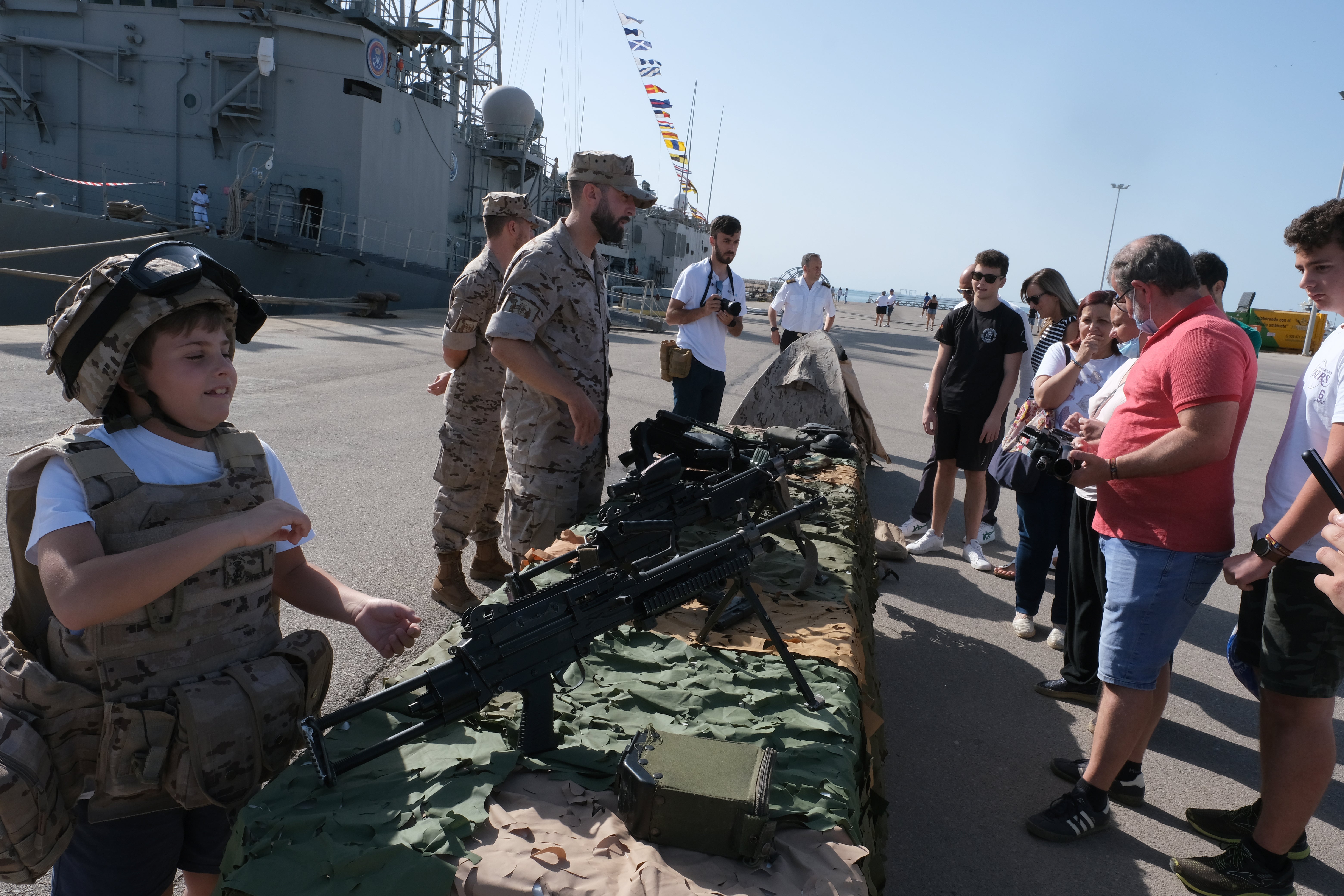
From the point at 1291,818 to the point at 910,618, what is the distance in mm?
2306

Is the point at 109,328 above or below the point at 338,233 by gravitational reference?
below

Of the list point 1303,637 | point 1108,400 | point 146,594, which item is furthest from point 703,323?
point 146,594

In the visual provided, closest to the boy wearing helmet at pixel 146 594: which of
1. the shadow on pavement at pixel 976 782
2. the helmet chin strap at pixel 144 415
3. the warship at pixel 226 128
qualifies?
the helmet chin strap at pixel 144 415

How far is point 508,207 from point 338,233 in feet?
58.6

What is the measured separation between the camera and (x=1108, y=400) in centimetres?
348

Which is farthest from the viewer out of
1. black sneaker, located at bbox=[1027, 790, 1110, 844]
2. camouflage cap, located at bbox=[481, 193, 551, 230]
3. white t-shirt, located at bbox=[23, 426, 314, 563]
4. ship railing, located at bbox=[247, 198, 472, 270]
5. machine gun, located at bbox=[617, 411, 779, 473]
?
ship railing, located at bbox=[247, 198, 472, 270]

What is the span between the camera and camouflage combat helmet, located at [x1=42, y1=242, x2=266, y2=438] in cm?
155

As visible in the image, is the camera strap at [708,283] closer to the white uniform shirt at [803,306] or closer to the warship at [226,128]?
the white uniform shirt at [803,306]

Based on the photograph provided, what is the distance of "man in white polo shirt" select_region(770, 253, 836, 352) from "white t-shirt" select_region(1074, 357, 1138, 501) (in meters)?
5.13

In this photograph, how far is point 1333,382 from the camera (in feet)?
8.04

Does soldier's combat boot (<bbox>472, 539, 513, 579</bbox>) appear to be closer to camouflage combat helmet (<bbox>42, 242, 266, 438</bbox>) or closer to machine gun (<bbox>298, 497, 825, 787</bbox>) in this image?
machine gun (<bbox>298, 497, 825, 787</bbox>)

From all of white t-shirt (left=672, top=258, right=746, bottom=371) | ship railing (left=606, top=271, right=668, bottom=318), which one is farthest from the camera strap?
ship railing (left=606, top=271, right=668, bottom=318)

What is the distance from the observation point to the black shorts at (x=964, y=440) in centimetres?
548

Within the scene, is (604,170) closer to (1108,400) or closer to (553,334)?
(553,334)
